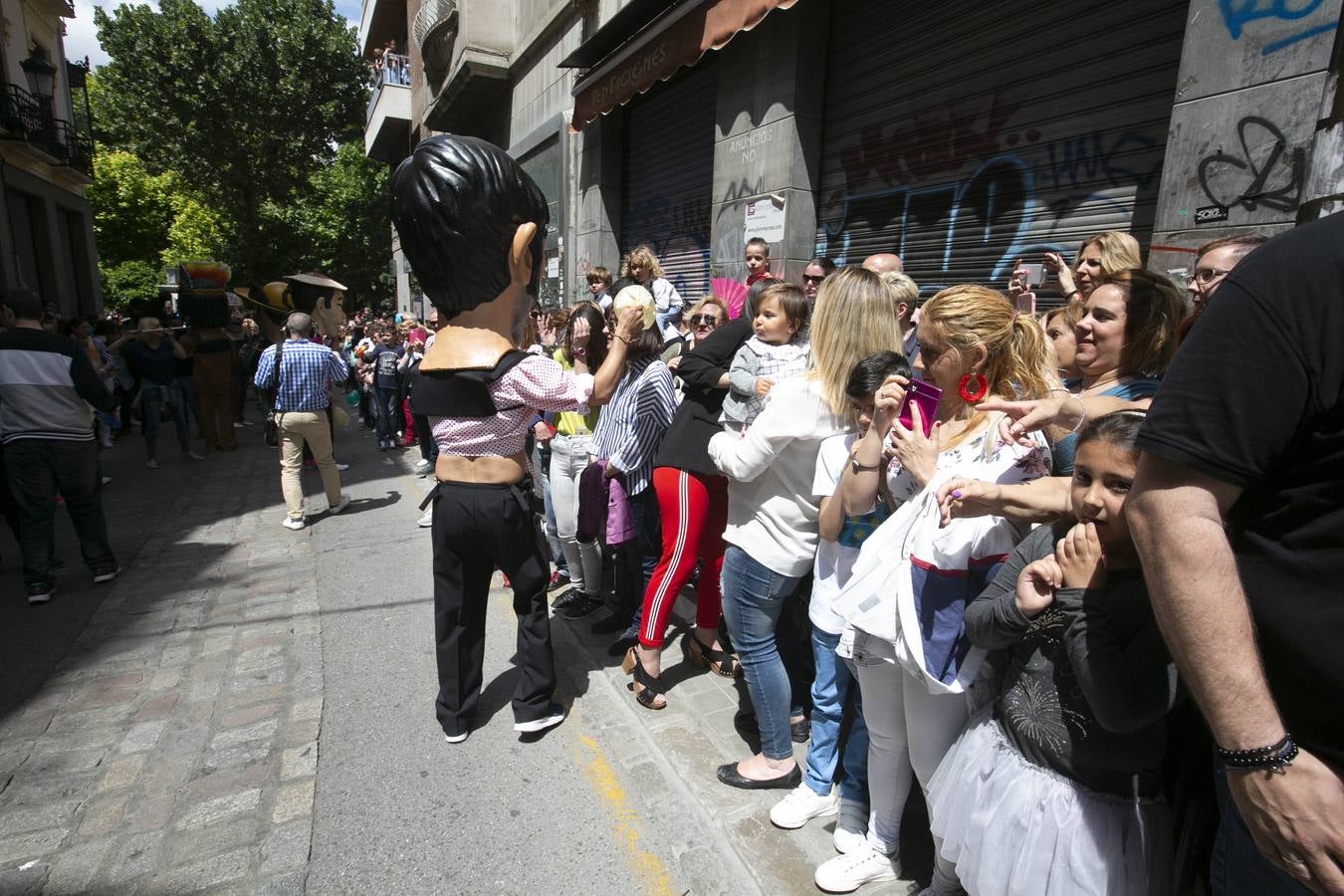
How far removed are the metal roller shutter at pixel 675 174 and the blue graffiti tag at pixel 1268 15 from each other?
5112 millimetres

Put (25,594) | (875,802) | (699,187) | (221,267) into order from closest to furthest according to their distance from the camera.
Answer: (875,802), (25,594), (699,187), (221,267)

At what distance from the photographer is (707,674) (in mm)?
3434

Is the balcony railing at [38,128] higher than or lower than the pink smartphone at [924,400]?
higher

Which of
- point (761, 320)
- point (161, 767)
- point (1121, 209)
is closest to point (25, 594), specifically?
point (161, 767)

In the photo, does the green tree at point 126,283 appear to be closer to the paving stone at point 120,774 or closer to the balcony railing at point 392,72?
the balcony railing at point 392,72

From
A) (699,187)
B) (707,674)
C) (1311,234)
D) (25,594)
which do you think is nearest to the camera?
(1311,234)

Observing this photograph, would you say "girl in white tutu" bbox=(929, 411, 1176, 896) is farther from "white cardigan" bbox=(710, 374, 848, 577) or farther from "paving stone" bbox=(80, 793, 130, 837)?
"paving stone" bbox=(80, 793, 130, 837)

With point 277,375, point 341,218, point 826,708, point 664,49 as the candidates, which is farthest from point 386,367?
point 341,218

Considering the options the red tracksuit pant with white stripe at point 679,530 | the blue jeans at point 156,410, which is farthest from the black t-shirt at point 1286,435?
the blue jeans at point 156,410

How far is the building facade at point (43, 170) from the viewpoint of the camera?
1495 centimetres

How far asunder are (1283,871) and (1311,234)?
0.97 m

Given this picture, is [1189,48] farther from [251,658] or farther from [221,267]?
[221,267]

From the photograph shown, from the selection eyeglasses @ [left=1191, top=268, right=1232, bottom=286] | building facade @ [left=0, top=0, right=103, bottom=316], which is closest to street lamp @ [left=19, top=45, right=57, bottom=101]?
building facade @ [left=0, top=0, right=103, bottom=316]

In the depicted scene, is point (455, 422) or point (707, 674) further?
point (707, 674)
